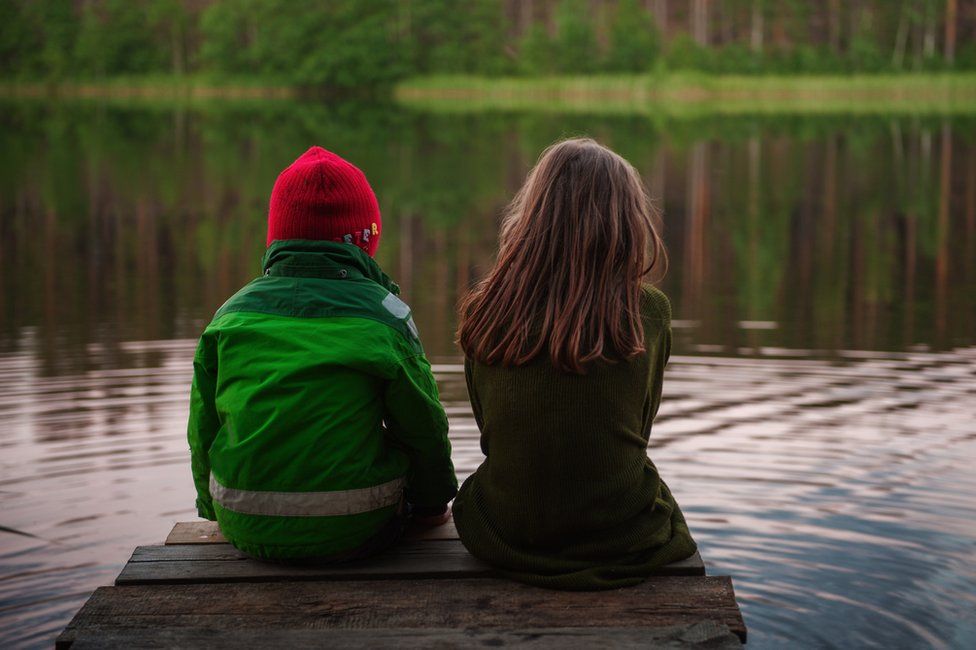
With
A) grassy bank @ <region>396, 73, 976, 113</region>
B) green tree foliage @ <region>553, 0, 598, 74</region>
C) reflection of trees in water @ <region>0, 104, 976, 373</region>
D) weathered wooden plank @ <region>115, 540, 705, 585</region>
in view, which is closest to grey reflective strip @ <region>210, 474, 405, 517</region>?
weathered wooden plank @ <region>115, 540, 705, 585</region>

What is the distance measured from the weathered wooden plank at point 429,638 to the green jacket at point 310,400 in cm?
37

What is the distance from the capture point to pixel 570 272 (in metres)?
2.57

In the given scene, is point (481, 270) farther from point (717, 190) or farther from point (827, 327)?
point (717, 190)

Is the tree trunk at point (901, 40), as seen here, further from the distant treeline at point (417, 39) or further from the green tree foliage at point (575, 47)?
the green tree foliage at point (575, 47)

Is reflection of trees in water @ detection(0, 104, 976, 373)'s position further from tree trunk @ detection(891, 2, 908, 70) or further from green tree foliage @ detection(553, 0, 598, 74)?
green tree foliage @ detection(553, 0, 598, 74)

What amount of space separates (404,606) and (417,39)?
6161cm

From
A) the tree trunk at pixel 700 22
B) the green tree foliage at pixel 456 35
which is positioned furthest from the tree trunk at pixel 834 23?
the green tree foliage at pixel 456 35

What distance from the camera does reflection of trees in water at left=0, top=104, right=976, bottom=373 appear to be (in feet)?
26.7

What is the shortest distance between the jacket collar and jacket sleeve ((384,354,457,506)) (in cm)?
24

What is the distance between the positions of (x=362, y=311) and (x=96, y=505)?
2.38 metres

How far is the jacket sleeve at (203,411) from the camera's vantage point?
2.69m

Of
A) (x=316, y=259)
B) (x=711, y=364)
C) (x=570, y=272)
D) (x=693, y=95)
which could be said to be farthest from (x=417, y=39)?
(x=570, y=272)

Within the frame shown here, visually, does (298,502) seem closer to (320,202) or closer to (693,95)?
(320,202)

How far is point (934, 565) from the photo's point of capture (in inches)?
154
